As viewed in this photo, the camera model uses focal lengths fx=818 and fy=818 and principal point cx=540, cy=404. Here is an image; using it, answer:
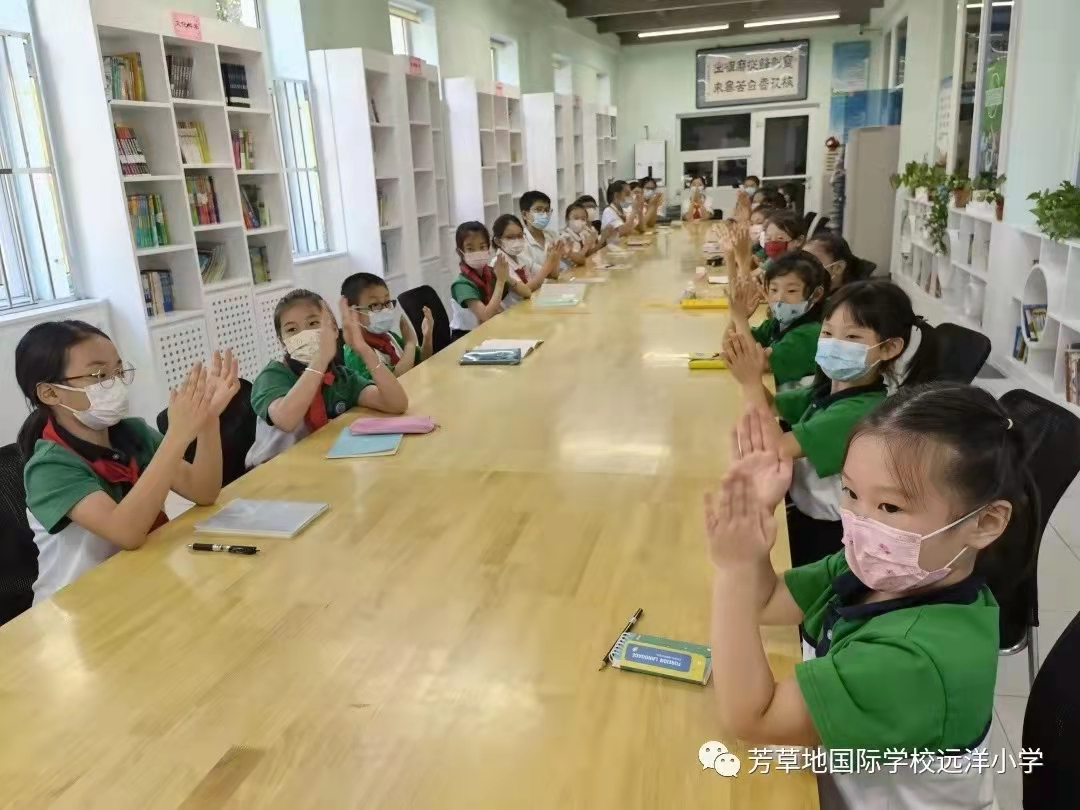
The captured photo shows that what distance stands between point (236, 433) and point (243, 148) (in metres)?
3.53

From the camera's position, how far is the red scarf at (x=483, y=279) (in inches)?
188

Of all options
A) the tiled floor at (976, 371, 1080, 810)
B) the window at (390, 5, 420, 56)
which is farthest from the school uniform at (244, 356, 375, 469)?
the window at (390, 5, 420, 56)

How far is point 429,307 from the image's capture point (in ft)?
13.8

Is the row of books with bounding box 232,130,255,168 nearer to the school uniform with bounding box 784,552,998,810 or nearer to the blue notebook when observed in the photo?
the blue notebook

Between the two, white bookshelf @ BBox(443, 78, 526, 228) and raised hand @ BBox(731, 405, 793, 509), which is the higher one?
white bookshelf @ BBox(443, 78, 526, 228)

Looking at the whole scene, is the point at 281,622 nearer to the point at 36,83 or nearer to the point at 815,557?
the point at 815,557

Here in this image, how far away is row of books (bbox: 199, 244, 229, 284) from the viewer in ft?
16.4

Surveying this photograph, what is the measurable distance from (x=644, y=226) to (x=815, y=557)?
7.63 m

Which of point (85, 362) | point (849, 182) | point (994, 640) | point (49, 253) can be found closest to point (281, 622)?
point (85, 362)

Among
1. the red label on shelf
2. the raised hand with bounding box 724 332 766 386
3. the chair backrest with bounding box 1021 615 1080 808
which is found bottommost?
the chair backrest with bounding box 1021 615 1080 808

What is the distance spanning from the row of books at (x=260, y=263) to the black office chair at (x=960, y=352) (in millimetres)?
4318

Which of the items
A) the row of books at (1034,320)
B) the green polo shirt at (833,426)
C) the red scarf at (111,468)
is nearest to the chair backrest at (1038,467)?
the green polo shirt at (833,426)

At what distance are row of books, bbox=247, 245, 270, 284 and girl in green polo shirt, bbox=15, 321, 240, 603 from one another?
3.75 m

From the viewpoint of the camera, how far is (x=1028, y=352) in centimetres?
478
